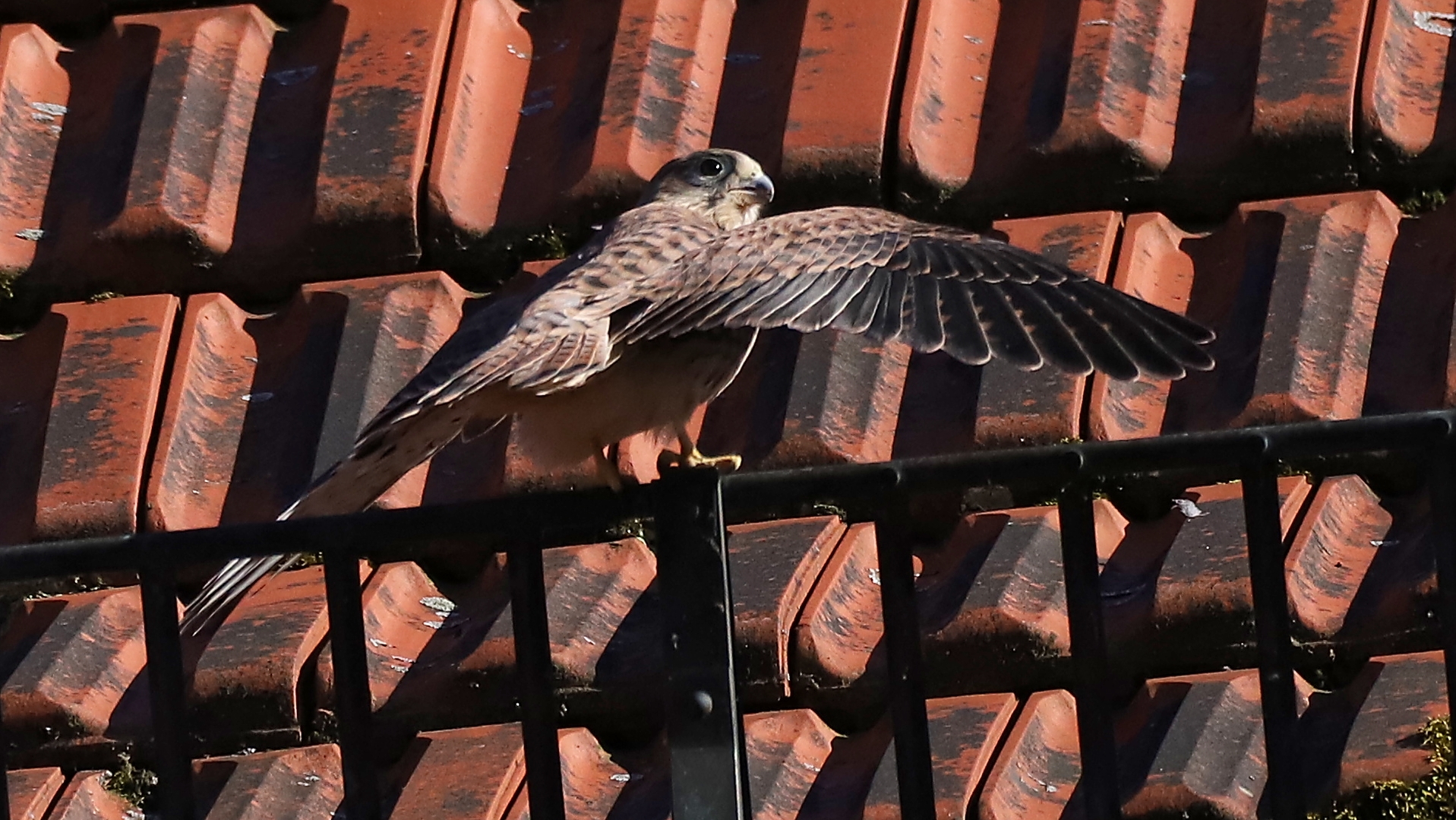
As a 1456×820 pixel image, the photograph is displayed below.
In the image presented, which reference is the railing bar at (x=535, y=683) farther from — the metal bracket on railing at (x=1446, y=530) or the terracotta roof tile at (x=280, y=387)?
the terracotta roof tile at (x=280, y=387)

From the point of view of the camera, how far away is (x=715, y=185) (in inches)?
128

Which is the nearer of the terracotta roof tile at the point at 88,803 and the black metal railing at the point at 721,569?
the black metal railing at the point at 721,569

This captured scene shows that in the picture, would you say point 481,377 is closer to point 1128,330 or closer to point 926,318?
point 926,318

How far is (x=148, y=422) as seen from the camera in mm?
3266

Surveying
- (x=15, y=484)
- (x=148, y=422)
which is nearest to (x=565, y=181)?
(x=148, y=422)

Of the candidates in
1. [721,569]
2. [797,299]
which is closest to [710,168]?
[797,299]

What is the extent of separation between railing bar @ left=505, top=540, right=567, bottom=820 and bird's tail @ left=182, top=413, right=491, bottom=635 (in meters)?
0.46

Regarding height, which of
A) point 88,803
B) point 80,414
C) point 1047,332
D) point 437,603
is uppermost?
point 1047,332

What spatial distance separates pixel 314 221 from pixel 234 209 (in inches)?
6.9

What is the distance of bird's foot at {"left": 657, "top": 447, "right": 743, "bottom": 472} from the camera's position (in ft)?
9.41

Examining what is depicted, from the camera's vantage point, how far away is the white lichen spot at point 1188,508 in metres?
2.96

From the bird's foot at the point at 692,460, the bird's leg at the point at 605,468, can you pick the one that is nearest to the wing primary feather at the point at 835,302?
the bird's foot at the point at 692,460

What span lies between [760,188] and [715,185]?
0.08 meters

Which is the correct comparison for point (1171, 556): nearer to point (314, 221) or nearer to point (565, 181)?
point (565, 181)
